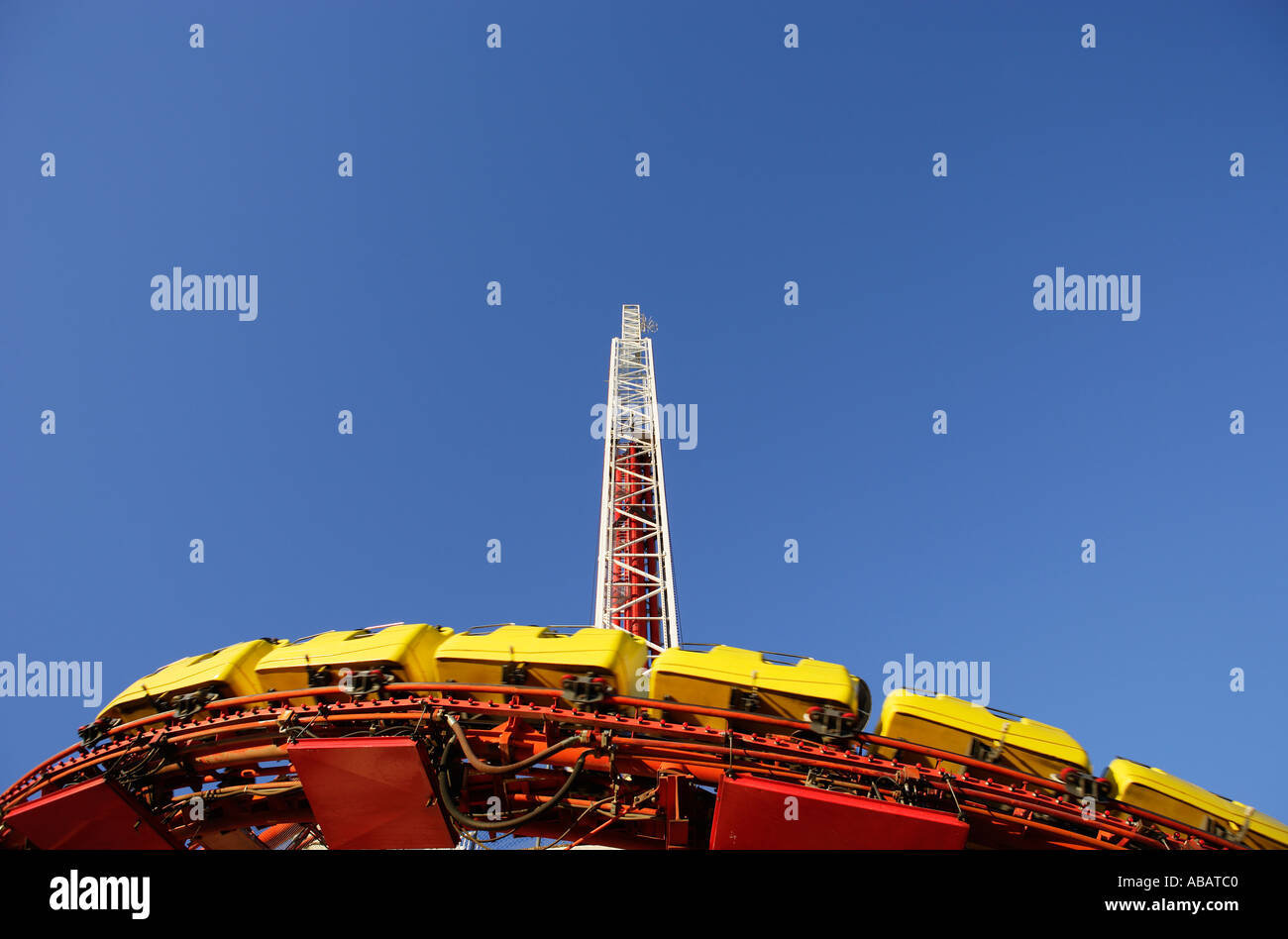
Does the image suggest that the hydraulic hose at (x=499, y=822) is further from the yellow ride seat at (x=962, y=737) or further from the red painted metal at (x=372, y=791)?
the yellow ride seat at (x=962, y=737)

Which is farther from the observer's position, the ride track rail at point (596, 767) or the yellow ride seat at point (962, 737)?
the yellow ride seat at point (962, 737)

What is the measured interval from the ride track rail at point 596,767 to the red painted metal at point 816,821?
31 centimetres

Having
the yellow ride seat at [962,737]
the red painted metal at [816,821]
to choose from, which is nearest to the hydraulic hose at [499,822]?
the red painted metal at [816,821]

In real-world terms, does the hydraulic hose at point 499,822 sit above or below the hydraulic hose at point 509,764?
below

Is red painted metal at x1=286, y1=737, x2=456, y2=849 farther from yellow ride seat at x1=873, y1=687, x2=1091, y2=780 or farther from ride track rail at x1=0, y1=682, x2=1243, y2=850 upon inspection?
yellow ride seat at x1=873, y1=687, x2=1091, y2=780

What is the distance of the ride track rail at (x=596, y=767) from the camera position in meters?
8.02

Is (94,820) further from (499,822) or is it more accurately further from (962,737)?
(962,737)

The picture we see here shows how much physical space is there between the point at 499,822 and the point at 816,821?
3.64 meters

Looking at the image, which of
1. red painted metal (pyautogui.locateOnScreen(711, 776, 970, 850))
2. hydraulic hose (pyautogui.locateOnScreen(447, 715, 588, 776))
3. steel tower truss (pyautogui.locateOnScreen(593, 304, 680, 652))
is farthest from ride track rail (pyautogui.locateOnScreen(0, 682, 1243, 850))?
steel tower truss (pyautogui.locateOnScreen(593, 304, 680, 652))

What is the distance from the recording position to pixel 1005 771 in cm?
846

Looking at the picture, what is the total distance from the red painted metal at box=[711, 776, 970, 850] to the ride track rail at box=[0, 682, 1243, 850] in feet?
1.01

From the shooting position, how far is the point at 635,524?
30.6 meters
